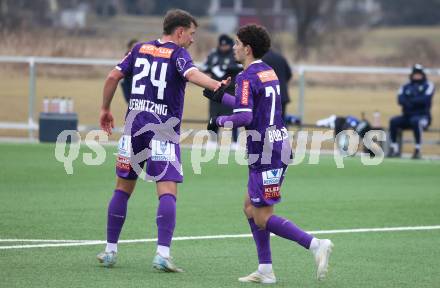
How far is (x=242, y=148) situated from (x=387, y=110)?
33.1 feet

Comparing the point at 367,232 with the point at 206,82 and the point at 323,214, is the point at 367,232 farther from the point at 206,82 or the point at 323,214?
the point at 206,82

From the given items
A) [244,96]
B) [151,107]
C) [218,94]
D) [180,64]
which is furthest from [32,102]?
[244,96]

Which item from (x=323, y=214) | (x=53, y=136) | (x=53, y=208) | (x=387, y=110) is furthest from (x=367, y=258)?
(x=387, y=110)

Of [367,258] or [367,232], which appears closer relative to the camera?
[367,258]

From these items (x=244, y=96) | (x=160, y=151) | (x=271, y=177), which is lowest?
(x=271, y=177)

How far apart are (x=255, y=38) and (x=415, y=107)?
1234 centimetres

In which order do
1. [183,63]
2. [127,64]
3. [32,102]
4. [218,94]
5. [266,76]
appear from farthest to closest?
[32,102] → [127,64] → [183,63] → [218,94] → [266,76]

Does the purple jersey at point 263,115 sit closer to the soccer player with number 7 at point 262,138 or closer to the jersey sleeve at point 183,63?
the soccer player with number 7 at point 262,138

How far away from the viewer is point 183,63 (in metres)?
9.20

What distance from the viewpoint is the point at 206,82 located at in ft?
29.7

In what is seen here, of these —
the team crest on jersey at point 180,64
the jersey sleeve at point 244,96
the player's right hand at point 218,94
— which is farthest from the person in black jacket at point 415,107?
the jersey sleeve at point 244,96

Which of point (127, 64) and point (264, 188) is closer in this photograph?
point (264, 188)

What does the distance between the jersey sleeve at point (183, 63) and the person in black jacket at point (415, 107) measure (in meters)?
11.7

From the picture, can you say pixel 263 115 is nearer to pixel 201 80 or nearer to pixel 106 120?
pixel 201 80
